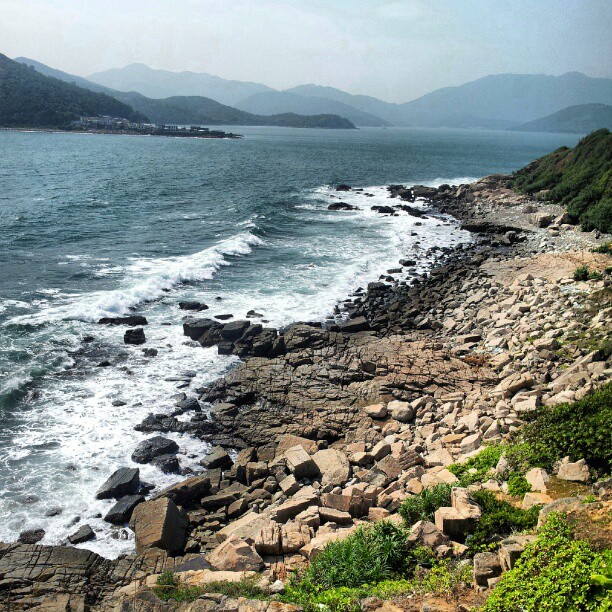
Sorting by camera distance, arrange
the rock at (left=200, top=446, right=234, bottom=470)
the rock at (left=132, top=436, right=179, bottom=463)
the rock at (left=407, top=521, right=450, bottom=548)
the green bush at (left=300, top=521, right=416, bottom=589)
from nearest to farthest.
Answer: the green bush at (left=300, top=521, right=416, bottom=589) → the rock at (left=407, top=521, right=450, bottom=548) → the rock at (left=200, top=446, right=234, bottom=470) → the rock at (left=132, top=436, right=179, bottom=463)

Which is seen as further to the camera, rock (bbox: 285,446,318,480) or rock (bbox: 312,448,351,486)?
rock (bbox: 285,446,318,480)

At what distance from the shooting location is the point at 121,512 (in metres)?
12.1

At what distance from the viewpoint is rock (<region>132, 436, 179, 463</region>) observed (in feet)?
47.1

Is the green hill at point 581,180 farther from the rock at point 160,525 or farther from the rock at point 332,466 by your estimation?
the rock at point 160,525

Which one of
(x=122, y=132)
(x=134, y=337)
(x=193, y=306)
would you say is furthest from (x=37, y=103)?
(x=134, y=337)

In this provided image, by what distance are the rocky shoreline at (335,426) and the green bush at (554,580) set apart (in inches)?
27.4

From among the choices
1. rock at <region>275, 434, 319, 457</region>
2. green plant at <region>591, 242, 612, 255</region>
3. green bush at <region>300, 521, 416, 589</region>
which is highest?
green plant at <region>591, 242, 612, 255</region>

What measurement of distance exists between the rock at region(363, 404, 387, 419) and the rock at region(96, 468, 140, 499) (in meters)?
7.08

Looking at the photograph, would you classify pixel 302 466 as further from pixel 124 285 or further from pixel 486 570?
pixel 124 285

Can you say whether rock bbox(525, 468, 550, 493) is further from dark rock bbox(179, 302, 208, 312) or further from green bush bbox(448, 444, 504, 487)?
dark rock bbox(179, 302, 208, 312)

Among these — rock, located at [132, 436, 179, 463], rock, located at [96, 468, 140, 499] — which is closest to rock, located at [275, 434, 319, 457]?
rock, located at [132, 436, 179, 463]

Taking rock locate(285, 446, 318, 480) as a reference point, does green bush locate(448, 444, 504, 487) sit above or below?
above

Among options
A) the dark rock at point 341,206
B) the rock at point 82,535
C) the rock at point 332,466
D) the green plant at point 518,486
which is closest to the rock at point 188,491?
the rock at point 82,535

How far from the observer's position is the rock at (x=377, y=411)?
15.3 metres
